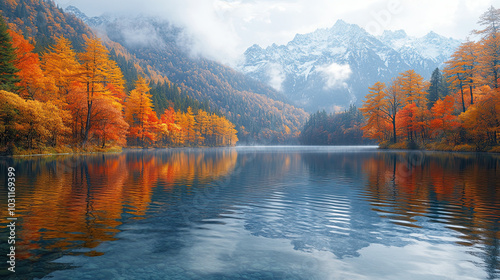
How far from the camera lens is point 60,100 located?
1626 inches

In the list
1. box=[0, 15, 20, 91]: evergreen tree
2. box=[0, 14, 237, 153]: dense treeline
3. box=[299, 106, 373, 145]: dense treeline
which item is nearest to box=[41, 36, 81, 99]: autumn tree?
box=[0, 14, 237, 153]: dense treeline

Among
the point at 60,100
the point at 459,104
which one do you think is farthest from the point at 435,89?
the point at 60,100

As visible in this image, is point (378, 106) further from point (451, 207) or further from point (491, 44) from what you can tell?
point (451, 207)

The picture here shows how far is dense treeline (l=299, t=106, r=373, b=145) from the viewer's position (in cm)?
15132

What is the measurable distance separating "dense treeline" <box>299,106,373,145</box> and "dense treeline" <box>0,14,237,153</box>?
11257 cm

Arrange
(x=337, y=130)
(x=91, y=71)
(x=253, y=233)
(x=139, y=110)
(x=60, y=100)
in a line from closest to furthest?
1. (x=253, y=233)
2. (x=60, y=100)
3. (x=91, y=71)
4. (x=139, y=110)
5. (x=337, y=130)

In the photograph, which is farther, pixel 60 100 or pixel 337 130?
pixel 337 130

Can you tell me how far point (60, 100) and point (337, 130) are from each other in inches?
5768

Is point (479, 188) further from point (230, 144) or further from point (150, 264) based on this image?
point (230, 144)

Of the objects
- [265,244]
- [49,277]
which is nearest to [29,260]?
[49,277]

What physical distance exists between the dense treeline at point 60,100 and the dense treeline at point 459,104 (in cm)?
5350

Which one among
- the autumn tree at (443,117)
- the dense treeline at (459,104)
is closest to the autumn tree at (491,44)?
the dense treeline at (459,104)

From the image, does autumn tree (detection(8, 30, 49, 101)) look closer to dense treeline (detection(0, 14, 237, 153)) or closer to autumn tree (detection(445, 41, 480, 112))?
dense treeline (detection(0, 14, 237, 153))

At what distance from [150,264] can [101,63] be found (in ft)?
162
